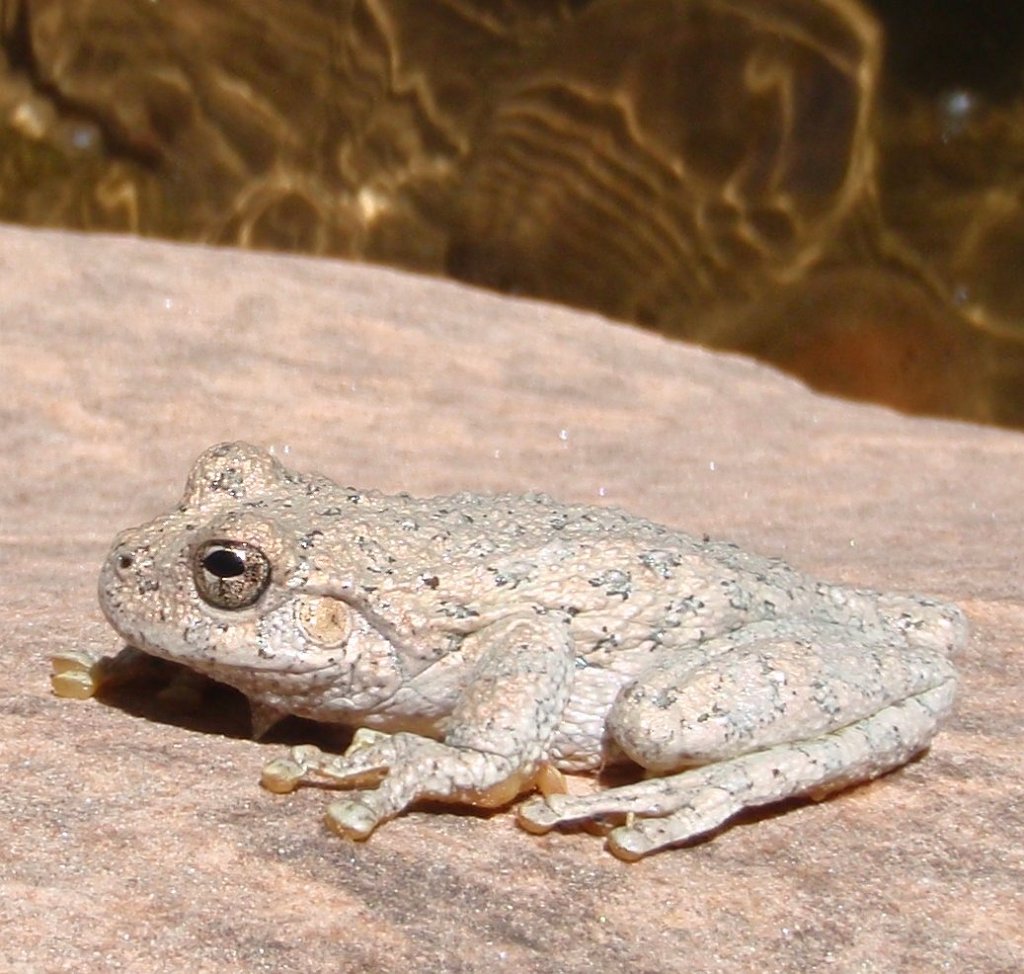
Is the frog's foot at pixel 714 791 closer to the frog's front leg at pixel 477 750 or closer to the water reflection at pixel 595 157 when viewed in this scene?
the frog's front leg at pixel 477 750

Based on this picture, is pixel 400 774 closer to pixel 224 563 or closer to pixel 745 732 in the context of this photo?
pixel 224 563

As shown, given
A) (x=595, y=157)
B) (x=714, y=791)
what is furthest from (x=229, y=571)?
(x=595, y=157)

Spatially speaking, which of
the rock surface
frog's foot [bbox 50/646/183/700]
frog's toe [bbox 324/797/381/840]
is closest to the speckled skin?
frog's toe [bbox 324/797/381/840]

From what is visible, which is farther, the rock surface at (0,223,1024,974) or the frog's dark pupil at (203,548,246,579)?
the frog's dark pupil at (203,548,246,579)

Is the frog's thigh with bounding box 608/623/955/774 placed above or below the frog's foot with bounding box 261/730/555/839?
above

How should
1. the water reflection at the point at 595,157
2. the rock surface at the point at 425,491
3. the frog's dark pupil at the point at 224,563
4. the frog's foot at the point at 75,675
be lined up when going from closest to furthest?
the rock surface at the point at 425,491
the frog's dark pupil at the point at 224,563
the frog's foot at the point at 75,675
the water reflection at the point at 595,157

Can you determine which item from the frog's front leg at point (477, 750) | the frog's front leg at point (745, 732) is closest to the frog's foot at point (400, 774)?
the frog's front leg at point (477, 750)

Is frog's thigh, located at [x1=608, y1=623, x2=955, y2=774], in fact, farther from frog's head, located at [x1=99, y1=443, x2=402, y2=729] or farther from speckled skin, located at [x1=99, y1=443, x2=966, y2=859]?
frog's head, located at [x1=99, y1=443, x2=402, y2=729]
